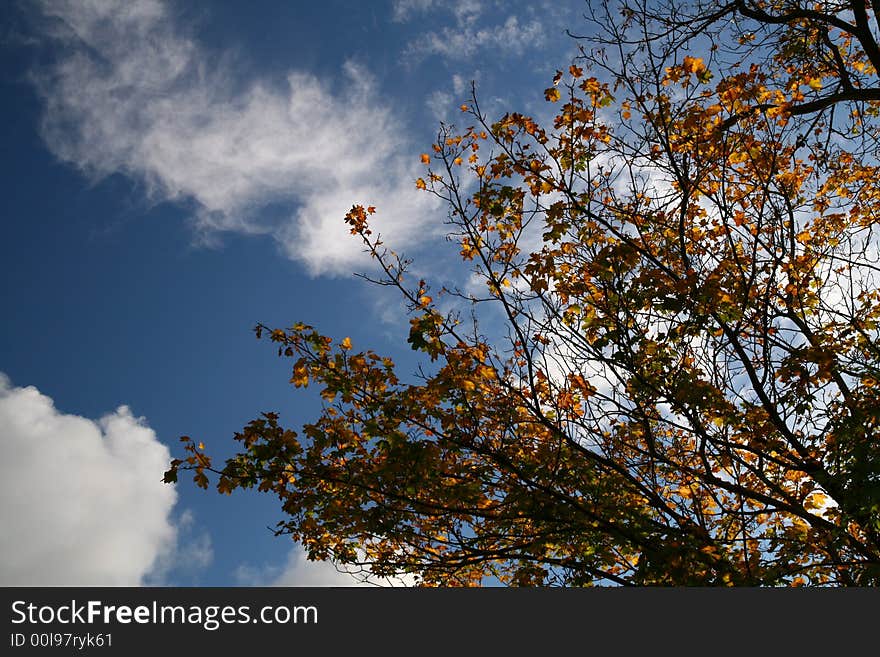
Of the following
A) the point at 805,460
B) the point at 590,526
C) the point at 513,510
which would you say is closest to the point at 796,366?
the point at 805,460

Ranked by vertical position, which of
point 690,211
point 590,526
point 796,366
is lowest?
point 590,526

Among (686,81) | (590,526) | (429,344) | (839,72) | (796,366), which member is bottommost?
(590,526)

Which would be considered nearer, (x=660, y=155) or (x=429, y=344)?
(x=429, y=344)

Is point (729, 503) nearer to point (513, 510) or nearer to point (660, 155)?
point (513, 510)

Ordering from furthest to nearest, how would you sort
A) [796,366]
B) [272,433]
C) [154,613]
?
[272,433]
[796,366]
[154,613]

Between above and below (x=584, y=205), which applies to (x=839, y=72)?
above

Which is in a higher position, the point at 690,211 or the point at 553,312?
the point at 690,211

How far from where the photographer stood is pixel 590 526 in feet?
20.7

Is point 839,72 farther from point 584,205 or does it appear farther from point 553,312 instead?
point 553,312

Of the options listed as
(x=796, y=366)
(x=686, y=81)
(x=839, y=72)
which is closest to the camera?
(x=796, y=366)

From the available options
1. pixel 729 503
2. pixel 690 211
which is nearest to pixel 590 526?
pixel 729 503

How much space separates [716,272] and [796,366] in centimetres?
120

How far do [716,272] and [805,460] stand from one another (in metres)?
2.09

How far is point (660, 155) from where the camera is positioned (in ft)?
23.8
